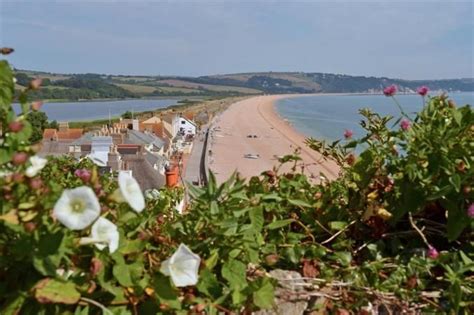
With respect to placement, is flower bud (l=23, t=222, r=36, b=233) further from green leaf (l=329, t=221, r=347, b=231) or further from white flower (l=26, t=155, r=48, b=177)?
green leaf (l=329, t=221, r=347, b=231)

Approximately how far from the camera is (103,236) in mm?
1095

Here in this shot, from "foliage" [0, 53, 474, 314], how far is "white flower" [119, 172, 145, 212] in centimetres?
6

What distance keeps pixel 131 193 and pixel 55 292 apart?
0.25 metres

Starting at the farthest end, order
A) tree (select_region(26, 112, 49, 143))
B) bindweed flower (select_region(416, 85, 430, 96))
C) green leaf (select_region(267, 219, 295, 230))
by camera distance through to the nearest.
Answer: bindweed flower (select_region(416, 85, 430, 96)) → green leaf (select_region(267, 219, 295, 230)) → tree (select_region(26, 112, 49, 143))

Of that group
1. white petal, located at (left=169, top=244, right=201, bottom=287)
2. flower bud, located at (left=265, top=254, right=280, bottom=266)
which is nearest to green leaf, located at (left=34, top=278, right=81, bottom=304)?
white petal, located at (left=169, top=244, right=201, bottom=287)

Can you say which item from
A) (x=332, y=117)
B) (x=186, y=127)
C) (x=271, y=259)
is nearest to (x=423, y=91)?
(x=271, y=259)

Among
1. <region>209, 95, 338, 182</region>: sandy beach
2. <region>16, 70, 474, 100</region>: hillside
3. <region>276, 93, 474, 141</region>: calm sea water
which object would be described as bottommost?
<region>209, 95, 338, 182</region>: sandy beach

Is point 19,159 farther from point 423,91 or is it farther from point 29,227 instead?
point 423,91

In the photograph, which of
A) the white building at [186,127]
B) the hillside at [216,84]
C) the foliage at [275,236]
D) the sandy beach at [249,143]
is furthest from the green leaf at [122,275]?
the hillside at [216,84]

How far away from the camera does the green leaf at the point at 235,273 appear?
Result: 1229 millimetres

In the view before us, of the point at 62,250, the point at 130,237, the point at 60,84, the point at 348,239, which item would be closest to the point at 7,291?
the point at 62,250

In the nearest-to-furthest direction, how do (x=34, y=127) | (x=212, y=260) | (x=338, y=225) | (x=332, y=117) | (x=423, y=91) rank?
(x=212, y=260) → (x=34, y=127) → (x=338, y=225) → (x=423, y=91) → (x=332, y=117)

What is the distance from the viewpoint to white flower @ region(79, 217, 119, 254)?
3.57 ft

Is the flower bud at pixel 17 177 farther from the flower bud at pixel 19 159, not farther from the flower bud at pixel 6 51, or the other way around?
the flower bud at pixel 6 51
